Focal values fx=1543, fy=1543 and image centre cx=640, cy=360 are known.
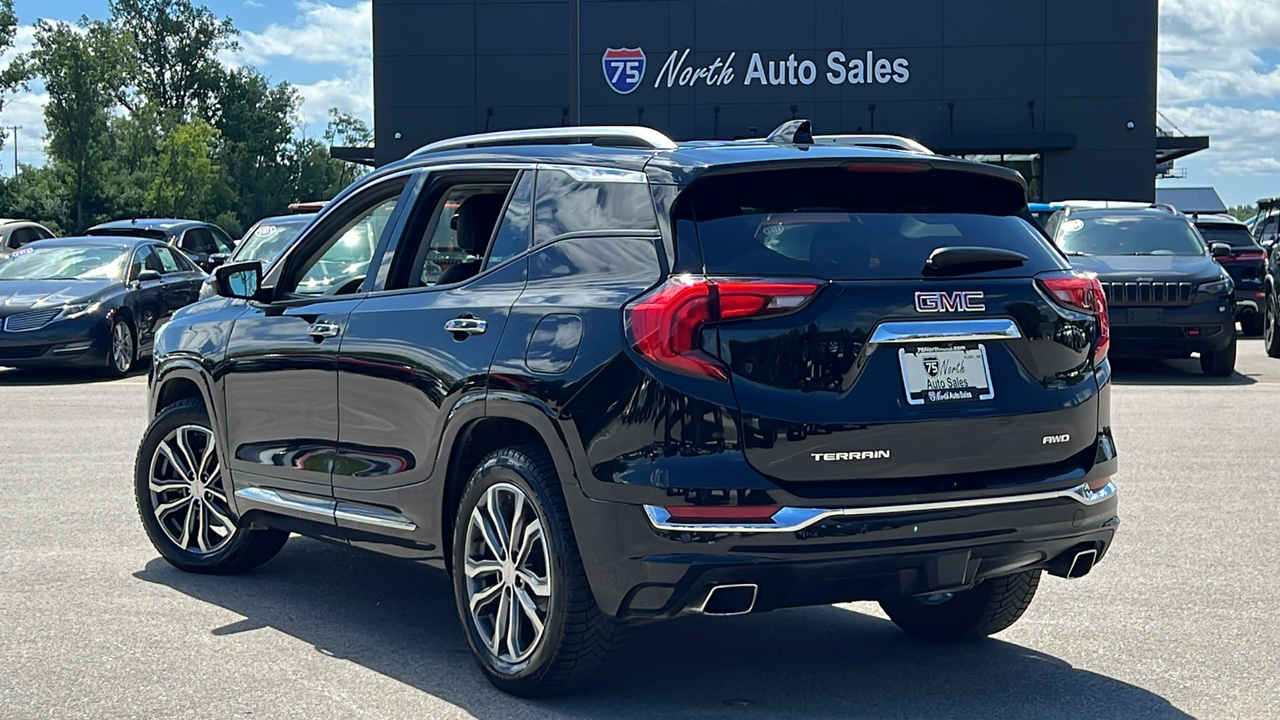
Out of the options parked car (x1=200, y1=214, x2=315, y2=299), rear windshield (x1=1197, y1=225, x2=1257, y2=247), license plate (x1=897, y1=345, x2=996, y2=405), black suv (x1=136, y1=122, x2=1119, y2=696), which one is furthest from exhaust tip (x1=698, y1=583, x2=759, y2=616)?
rear windshield (x1=1197, y1=225, x2=1257, y2=247)

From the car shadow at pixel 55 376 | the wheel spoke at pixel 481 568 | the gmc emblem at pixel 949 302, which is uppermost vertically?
the gmc emblem at pixel 949 302

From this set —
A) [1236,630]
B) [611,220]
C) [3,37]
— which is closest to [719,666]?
[611,220]

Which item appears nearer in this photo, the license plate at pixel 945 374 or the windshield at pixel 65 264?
the license plate at pixel 945 374

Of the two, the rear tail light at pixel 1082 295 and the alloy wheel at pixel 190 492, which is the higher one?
the rear tail light at pixel 1082 295

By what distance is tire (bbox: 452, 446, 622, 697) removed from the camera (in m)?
4.63

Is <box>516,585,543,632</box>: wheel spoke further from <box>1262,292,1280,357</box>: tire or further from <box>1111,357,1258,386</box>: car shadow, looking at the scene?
<box>1262,292,1280,357</box>: tire

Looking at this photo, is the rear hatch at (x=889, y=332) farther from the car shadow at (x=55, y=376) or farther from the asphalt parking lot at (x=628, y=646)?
the car shadow at (x=55, y=376)

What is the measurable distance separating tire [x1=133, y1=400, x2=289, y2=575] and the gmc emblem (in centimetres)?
338

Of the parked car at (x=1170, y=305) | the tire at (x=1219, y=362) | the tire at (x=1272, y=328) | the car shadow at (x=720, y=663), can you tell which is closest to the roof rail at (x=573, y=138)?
the car shadow at (x=720, y=663)

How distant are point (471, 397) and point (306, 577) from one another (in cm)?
228

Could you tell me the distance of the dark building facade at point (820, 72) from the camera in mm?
36344

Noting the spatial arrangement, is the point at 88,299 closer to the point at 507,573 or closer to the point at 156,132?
the point at 507,573

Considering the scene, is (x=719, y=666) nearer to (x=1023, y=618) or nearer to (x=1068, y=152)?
(x=1023, y=618)

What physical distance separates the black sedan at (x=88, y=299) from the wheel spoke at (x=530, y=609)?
12024mm
